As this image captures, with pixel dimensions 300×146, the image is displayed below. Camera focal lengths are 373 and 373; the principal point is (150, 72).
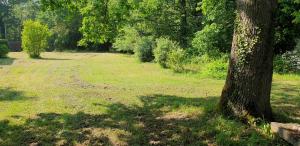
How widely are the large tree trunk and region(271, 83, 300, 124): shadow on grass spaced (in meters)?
0.80

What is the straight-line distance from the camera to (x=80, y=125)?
8.21 metres

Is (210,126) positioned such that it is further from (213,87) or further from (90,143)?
(213,87)

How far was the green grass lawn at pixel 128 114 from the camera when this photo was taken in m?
6.90

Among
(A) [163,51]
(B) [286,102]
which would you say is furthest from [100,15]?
(A) [163,51]

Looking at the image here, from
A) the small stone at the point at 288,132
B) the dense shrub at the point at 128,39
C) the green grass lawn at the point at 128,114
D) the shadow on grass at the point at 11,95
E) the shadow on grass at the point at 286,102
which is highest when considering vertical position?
the dense shrub at the point at 128,39

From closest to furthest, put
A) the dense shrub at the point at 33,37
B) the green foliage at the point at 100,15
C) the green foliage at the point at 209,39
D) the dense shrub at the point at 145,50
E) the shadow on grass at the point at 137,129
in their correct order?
the shadow on grass at the point at 137,129 < the green foliage at the point at 100,15 < the green foliage at the point at 209,39 < the dense shrub at the point at 145,50 < the dense shrub at the point at 33,37

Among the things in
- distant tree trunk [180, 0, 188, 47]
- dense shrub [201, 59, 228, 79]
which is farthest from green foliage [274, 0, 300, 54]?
distant tree trunk [180, 0, 188, 47]

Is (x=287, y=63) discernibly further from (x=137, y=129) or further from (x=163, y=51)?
(x=137, y=129)

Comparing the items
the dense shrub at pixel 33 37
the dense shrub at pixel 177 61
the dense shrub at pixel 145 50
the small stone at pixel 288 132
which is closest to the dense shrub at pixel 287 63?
the dense shrub at pixel 177 61

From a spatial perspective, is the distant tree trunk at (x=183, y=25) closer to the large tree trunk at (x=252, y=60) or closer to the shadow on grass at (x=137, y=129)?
the shadow on grass at (x=137, y=129)

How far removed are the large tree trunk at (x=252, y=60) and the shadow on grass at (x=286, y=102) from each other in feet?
2.63

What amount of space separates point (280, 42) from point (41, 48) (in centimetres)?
2257

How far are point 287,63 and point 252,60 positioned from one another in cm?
1349

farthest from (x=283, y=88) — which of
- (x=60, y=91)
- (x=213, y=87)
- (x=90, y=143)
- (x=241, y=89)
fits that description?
(x=90, y=143)
